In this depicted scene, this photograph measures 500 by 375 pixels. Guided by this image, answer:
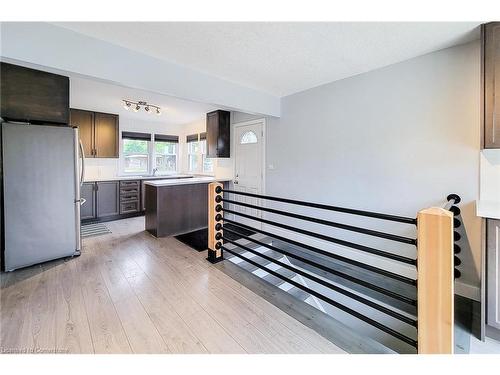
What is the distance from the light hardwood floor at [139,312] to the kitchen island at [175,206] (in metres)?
1.04

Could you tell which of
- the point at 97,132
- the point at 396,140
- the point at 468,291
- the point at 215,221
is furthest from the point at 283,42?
the point at 97,132

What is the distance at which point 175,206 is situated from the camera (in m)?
3.96

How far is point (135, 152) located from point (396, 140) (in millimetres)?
5594

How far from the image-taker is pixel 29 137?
247cm

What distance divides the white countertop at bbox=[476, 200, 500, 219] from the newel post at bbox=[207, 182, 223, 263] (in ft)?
7.57

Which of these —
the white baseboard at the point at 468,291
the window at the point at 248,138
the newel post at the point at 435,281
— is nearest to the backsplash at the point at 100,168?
the window at the point at 248,138

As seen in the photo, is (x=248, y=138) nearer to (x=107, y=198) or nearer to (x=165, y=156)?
(x=165, y=156)

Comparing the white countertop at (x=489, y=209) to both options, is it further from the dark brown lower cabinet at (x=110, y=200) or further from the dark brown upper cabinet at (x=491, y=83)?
the dark brown lower cabinet at (x=110, y=200)

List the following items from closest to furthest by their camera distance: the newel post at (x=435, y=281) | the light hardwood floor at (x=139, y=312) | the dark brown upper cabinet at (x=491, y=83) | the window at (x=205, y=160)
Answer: the newel post at (x=435, y=281), the light hardwood floor at (x=139, y=312), the dark brown upper cabinet at (x=491, y=83), the window at (x=205, y=160)

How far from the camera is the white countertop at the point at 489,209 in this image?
5.11 ft
